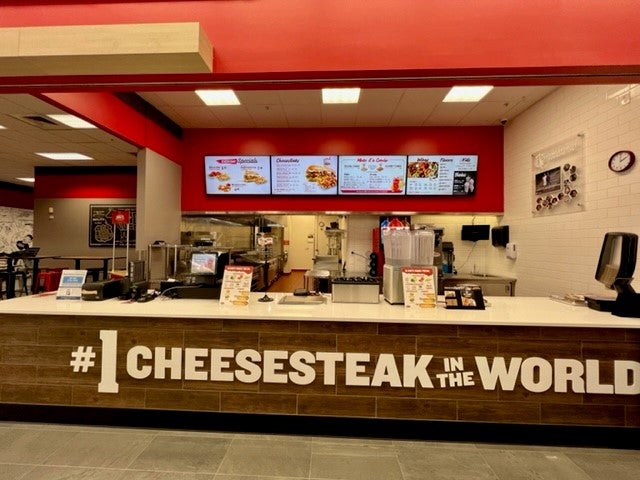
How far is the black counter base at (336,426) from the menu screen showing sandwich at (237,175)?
3.64 meters

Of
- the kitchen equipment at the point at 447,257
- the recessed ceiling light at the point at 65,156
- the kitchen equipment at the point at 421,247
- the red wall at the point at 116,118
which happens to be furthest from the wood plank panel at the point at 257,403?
the recessed ceiling light at the point at 65,156

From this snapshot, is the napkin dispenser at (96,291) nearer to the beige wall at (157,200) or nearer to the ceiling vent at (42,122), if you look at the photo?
the beige wall at (157,200)

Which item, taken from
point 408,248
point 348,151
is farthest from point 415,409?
point 348,151

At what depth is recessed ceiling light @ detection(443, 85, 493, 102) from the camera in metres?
4.08

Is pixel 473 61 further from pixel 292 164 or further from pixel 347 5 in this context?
pixel 292 164

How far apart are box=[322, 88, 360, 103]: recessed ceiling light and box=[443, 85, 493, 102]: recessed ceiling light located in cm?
115

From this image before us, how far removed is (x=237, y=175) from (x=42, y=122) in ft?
8.41

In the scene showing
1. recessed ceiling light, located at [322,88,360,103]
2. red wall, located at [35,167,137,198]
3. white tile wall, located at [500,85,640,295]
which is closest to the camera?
white tile wall, located at [500,85,640,295]

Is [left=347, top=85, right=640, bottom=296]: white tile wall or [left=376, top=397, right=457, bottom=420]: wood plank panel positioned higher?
[left=347, top=85, right=640, bottom=296]: white tile wall

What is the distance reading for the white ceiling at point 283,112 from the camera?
4219mm

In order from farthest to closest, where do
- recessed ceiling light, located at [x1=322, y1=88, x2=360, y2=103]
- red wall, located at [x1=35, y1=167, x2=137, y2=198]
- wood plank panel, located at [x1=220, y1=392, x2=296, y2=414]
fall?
red wall, located at [x1=35, y1=167, x2=137, y2=198]
recessed ceiling light, located at [x1=322, y1=88, x2=360, y2=103]
wood plank panel, located at [x1=220, y1=392, x2=296, y2=414]

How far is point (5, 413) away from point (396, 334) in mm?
2983

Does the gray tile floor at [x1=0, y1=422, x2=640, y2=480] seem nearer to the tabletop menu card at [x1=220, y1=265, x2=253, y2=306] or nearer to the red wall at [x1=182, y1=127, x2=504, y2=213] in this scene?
the tabletop menu card at [x1=220, y1=265, x2=253, y2=306]

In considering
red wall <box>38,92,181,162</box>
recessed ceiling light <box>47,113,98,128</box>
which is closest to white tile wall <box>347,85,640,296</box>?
red wall <box>38,92,181,162</box>
